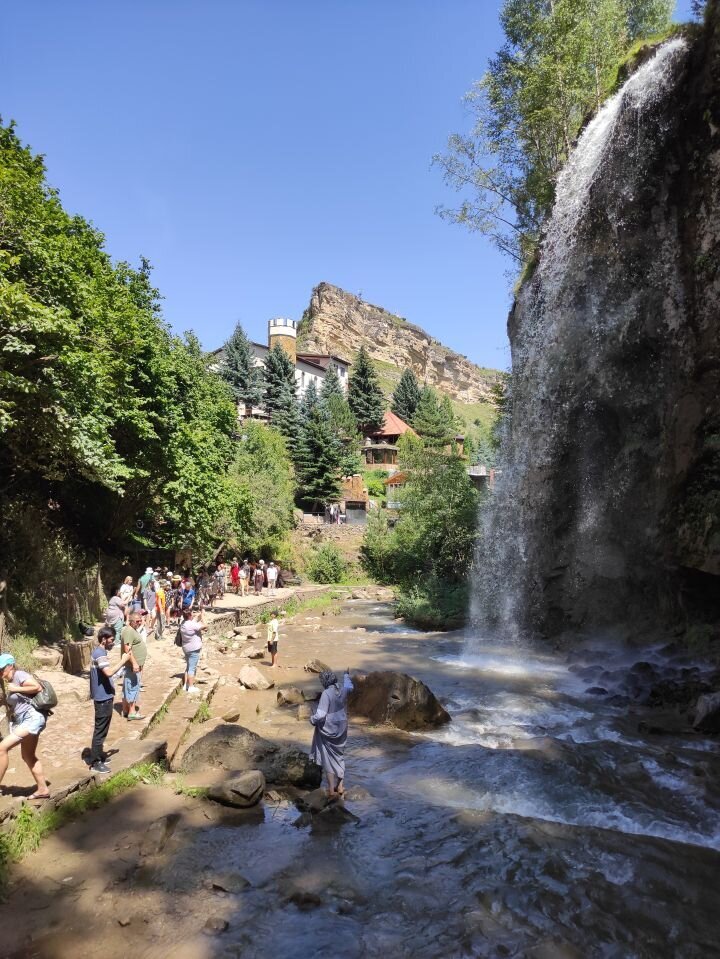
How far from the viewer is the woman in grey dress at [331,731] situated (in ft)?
26.7

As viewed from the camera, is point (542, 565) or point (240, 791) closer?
point (240, 791)

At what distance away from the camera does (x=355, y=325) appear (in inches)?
4710

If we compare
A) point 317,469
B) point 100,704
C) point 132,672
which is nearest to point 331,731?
point 100,704

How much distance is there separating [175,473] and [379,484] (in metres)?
37.4

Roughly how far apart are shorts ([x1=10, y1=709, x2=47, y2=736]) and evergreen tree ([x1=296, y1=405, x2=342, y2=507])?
39.9 meters

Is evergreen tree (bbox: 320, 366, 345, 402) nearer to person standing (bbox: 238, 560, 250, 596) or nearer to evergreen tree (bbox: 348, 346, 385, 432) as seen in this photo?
evergreen tree (bbox: 348, 346, 385, 432)

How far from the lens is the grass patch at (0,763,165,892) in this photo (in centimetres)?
629

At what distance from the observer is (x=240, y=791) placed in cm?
791

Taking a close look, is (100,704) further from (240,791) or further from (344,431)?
(344,431)

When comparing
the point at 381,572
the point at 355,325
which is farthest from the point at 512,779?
the point at 355,325

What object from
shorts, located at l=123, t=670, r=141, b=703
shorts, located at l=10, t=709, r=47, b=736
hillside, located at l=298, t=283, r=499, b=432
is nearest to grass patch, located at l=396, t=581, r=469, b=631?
shorts, located at l=123, t=670, r=141, b=703

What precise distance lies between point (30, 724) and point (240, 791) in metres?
2.77

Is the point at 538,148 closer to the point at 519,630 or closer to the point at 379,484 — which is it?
the point at 519,630

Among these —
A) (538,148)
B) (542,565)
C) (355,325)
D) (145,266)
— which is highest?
(355,325)
